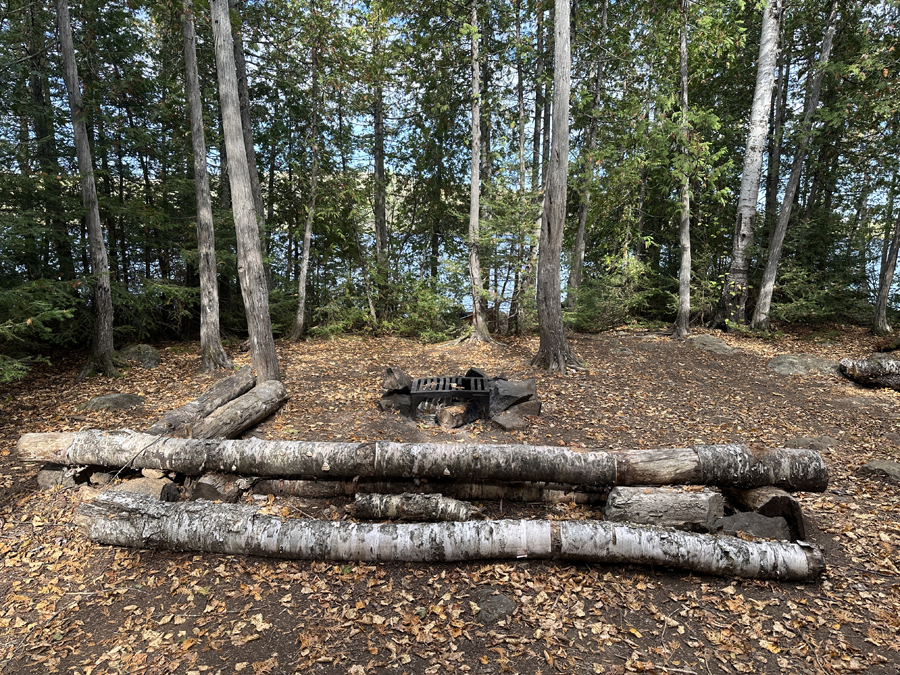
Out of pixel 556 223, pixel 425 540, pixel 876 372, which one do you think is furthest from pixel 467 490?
pixel 876 372

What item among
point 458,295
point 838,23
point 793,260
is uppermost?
point 838,23

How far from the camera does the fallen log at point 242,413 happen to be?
Result: 5.47 m

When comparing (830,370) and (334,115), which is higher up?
(334,115)

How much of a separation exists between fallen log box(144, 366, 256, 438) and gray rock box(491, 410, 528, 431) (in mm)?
4247

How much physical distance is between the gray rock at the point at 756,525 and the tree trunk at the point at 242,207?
7452 mm

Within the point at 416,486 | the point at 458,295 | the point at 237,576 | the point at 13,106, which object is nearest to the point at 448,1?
the point at 458,295

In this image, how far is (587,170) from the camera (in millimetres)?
12180

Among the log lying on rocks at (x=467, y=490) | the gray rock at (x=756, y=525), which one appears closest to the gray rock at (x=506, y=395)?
the log lying on rocks at (x=467, y=490)

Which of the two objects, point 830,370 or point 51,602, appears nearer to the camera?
point 51,602

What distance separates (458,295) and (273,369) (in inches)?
245

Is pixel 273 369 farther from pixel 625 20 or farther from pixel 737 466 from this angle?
pixel 625 20

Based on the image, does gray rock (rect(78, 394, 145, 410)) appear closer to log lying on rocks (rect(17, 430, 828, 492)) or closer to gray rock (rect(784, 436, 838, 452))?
log lying on rocks (rect(17, 430, 828, 492))

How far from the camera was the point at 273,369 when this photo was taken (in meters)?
8.00

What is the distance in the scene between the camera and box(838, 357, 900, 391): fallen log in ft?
25.6
